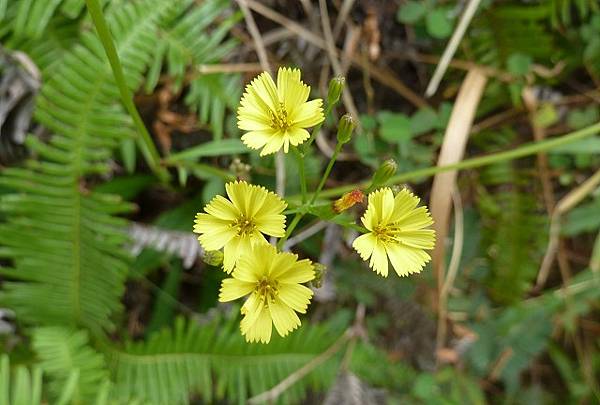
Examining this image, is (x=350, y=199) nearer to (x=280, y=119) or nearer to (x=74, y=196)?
(x=280, y=119)

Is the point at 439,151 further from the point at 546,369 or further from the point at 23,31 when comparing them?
the point at 23,31

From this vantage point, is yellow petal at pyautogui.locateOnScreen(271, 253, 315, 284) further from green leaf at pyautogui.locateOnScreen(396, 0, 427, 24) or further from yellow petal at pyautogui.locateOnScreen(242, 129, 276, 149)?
green leaf at pyautogui.locateOnScreen(396, 0, 427, 24)

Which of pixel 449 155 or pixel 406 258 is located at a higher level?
pixel 449 155

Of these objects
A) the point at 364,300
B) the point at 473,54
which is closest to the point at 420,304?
the point at 364,300

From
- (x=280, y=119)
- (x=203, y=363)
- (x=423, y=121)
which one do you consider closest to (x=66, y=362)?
(x=203, y=363)

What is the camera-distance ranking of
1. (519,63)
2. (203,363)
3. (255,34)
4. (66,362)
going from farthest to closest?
1. (519,63)
2. (255,34)
3. (203,363)
4. (66,362)

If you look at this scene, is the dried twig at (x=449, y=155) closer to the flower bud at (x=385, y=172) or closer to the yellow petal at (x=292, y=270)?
the flower bud at (x=385, y=172)

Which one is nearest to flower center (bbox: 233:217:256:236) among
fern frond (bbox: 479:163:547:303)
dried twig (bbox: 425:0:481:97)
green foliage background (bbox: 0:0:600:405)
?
green foliage background (bbox: 0:0:600:405)
